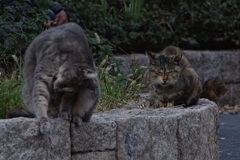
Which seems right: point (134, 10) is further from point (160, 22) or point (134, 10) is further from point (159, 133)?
point (159, 133)

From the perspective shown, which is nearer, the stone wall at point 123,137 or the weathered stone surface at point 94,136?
the stone wall at point 123,137

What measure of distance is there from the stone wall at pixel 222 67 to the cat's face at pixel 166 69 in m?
5.07

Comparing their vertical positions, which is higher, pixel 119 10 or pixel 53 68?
pixel 53 68

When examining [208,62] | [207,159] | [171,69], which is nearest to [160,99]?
[171,69]

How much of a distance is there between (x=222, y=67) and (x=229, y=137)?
3.29 metres

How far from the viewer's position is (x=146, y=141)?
650cm

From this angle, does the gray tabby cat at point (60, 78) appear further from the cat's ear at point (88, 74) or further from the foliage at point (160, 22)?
the foliage at point (160, 22)

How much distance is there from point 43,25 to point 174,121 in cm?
298

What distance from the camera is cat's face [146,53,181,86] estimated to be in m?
7.79

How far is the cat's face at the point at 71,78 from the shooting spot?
226 inches

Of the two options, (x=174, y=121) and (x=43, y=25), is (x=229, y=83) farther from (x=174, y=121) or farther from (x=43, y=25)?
(x=174, y=121)

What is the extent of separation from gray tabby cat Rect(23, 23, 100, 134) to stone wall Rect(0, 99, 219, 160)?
13 centimetres

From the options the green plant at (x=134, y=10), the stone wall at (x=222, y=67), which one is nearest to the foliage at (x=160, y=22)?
the green plant at (x=134, y=10)

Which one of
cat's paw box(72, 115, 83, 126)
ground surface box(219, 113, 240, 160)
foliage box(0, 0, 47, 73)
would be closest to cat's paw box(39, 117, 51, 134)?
cat's paw box(72, 115, 83, 126)
